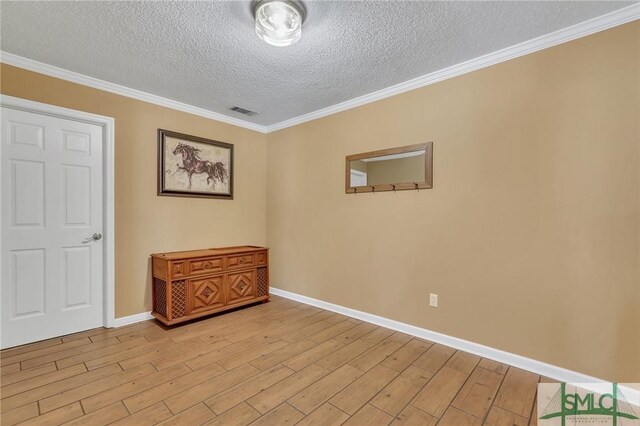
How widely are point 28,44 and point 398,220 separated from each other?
11.3ft

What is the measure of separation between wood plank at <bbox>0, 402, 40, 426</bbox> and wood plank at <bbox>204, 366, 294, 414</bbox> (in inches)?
38.3

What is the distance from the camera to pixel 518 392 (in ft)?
6.27

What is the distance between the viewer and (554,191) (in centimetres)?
210

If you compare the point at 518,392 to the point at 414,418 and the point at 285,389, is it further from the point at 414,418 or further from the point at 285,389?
the point at 285,389

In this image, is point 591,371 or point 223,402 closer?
point 223,402

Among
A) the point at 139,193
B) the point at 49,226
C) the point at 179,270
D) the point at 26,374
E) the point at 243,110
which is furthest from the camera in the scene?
the point at 243,110

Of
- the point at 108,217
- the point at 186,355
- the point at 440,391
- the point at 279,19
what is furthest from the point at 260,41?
the point at 440,391

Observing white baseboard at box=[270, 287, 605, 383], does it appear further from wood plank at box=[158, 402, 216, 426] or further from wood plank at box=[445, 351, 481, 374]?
wood plank at box=[158, 402, 216, 426]

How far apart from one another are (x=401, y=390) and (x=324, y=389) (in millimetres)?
521

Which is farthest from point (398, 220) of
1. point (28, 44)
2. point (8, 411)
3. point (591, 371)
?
point (28, 44)

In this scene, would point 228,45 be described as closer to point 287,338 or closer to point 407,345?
point 287,338

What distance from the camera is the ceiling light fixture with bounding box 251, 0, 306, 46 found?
5.85 feet

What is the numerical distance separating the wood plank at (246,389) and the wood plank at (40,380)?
3.78 feet

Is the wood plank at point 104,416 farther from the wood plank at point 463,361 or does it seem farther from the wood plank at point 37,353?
the wood plank at point 463,361
